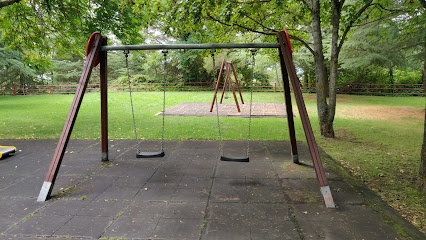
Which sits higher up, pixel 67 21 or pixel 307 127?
pixel 67 21

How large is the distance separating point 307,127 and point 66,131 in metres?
2.94

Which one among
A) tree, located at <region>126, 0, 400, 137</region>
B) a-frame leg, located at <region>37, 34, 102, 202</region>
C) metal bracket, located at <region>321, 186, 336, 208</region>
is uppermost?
tree, located at <region>126, 0, 400, 137</region>

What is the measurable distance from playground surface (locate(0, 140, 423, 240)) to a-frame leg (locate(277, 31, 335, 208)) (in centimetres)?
15

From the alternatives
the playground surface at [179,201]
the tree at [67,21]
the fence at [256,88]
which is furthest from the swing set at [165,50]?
the fence at [256,88]

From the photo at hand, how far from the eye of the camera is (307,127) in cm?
357

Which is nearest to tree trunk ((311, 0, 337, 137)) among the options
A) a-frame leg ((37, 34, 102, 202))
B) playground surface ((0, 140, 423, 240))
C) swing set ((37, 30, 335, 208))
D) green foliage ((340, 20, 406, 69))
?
playground surface ((0, 140, 423, 240))

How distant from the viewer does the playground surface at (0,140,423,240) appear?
265 cm

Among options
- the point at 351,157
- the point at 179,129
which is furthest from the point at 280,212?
the point at 179,129

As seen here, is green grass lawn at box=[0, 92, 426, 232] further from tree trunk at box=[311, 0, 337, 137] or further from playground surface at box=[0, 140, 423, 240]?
playground surface at box=[0, 140, 423, 240]

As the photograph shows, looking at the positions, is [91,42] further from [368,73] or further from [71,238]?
[368,73]

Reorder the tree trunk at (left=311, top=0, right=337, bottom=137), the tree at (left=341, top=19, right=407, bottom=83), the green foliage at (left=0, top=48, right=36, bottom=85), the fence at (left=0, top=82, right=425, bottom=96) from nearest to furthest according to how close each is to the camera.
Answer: the tree trunk at (left=311, top=0, right=337, bottom=137), the tree at (left=341, top=19, right=407, bottom=83), the green foliage at (left=0, top=48, right=36, bottom=85), the fence at (left=0, top=82, right=425, bottom=96)

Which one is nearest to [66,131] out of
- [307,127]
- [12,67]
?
[307,127]

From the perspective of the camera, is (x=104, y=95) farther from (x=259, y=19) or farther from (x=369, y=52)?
(x=369, y=52)

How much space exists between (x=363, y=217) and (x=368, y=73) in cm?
2251
